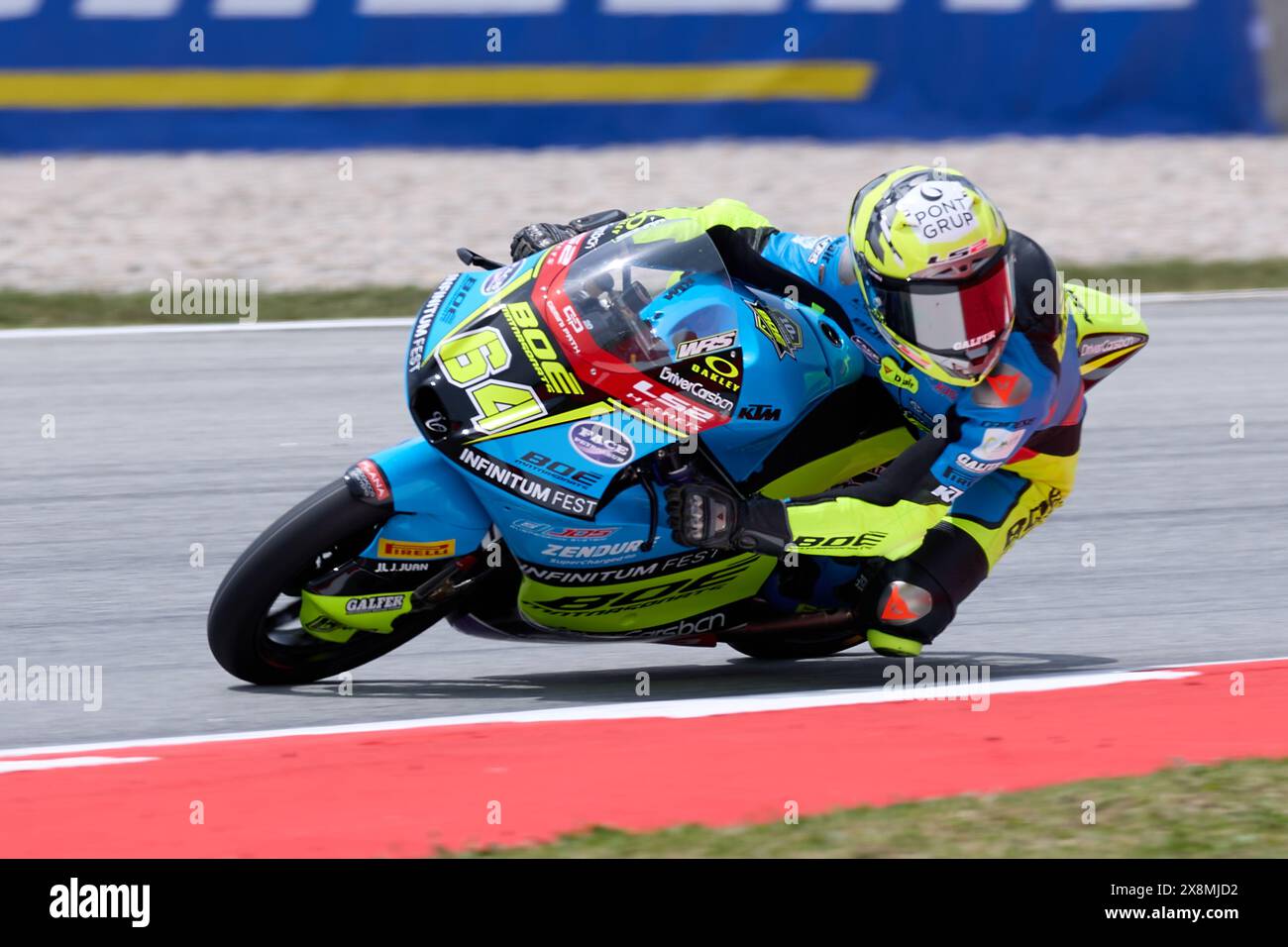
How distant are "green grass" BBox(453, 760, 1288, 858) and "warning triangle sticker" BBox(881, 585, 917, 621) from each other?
95 cm

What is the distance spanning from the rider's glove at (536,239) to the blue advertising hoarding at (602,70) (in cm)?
780

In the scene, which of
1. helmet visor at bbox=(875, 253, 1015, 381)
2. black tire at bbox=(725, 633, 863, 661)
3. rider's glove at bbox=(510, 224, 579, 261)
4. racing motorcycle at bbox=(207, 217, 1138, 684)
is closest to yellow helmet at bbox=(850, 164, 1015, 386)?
helmet visor at bbox=(875, 253, 1015, 381)

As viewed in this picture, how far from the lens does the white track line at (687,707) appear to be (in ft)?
16.6

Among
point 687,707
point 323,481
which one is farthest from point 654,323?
point 323,481

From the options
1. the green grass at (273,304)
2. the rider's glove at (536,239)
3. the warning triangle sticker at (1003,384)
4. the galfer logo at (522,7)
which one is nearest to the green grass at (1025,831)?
the warning triangle sticker at (1003,384)

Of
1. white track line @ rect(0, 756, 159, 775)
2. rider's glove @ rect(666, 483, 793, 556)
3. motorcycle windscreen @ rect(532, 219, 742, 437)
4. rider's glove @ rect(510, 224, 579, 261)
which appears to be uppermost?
rider's glove @ rect(510, 224, 579, 261)

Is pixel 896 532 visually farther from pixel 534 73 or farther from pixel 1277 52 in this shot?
pixel 1277 52

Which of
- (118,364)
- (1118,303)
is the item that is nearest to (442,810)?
(1118,303)

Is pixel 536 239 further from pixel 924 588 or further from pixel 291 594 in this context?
pixel 924 588

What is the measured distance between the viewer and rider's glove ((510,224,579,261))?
218 inches

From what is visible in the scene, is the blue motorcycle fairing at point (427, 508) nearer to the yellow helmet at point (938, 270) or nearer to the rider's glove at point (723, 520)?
the rider's glove at point (723, 520)

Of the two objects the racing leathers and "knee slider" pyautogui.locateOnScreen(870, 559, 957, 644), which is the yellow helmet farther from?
"knee slider" pyautogui.locateOnScreen(870, 559, 957, 644)
